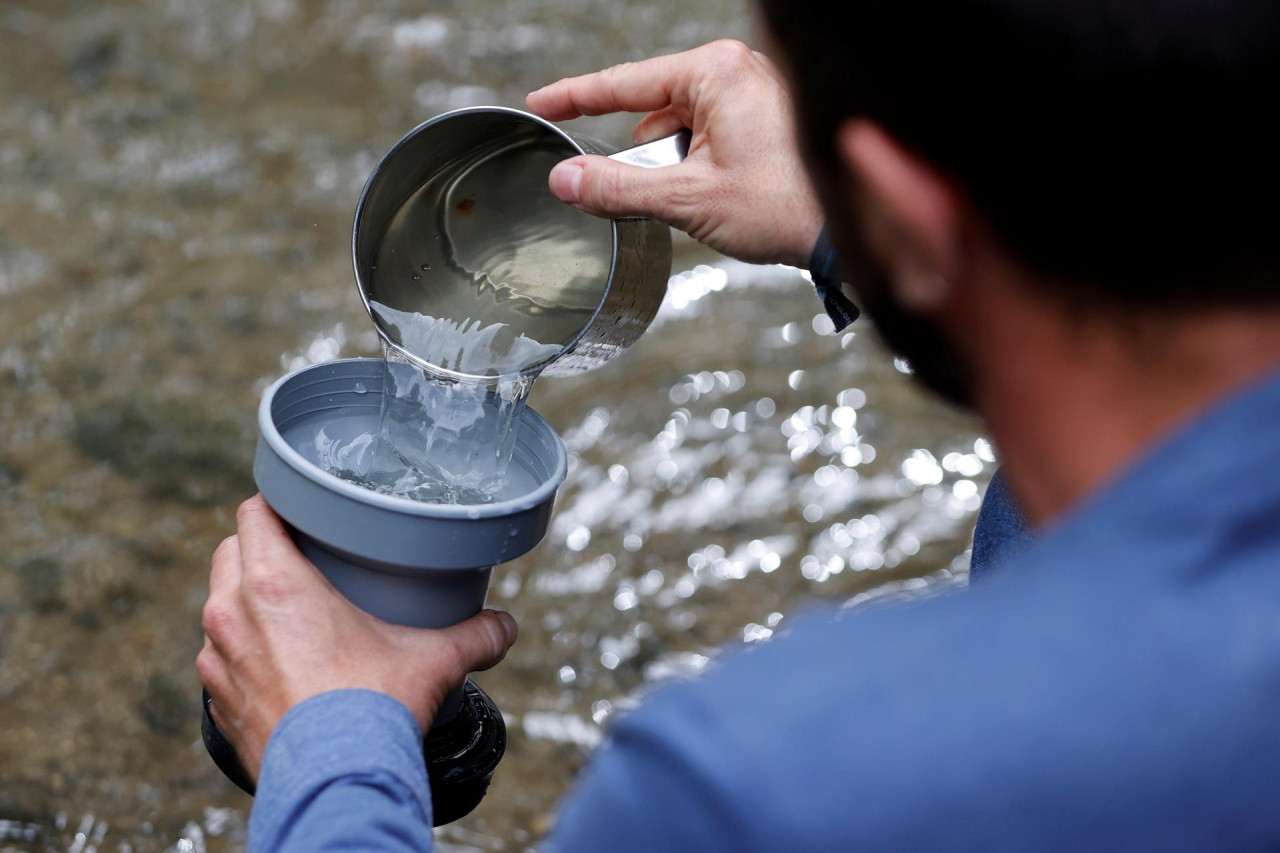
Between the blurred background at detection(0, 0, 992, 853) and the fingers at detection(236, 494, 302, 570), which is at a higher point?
the fingers at detection(236, 494, 302, 570)

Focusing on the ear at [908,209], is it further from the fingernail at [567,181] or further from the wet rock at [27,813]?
the wet rock at [27,813]

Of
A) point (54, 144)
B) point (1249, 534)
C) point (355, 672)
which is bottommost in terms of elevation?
point (54, 144)

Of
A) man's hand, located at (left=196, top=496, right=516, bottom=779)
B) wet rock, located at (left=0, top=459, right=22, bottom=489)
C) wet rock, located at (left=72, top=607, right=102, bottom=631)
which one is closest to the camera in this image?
man's hand, located at (left=196, top=496, right=516, bottom=779)

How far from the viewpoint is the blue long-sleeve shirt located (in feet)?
1.92

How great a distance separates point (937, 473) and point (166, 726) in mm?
1683

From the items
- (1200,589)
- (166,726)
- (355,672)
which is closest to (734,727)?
(1200,589)

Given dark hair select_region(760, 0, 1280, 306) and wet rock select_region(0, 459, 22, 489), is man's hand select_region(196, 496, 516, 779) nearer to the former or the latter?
dark hair select_region(760, 0, 1280, 306)

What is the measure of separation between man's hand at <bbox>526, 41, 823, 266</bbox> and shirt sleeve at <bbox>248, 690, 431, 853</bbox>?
58 cm

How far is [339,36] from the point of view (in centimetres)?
498

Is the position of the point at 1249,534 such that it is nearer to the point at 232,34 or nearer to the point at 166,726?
the point at 166,726

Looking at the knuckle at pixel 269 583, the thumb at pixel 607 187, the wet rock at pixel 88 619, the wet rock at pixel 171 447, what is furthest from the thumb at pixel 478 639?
the wet rock at pixel 171 447

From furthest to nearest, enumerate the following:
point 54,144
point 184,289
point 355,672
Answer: point 54,144
point 184,289
point 355,672

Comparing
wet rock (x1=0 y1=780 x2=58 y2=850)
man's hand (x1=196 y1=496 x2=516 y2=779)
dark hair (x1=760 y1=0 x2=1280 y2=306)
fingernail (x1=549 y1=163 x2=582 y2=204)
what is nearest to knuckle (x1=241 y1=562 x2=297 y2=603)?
man's hand (x1=196 y1=496 x2=516 y2=779)

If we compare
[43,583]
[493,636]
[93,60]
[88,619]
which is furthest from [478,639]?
[93,60]
